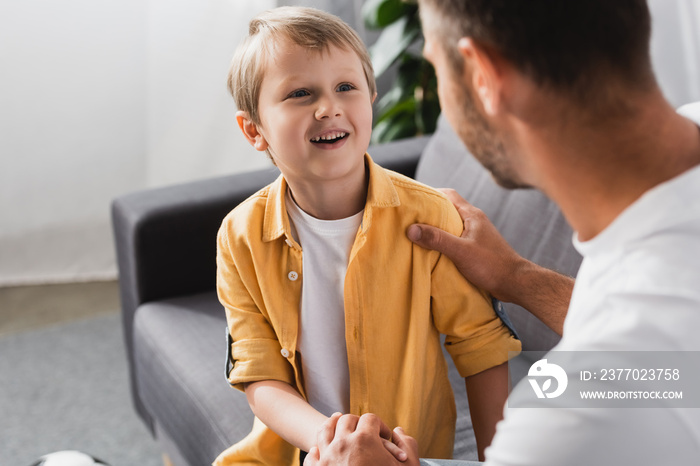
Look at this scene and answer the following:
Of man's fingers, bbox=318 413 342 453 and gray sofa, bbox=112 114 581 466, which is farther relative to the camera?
gray sofa, bbox=112 114 581 466

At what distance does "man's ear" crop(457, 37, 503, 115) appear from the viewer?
2.52 ft

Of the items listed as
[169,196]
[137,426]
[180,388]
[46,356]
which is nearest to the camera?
[180,388]

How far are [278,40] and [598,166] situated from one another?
0.49 metres

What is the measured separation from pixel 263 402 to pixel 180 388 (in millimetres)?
486

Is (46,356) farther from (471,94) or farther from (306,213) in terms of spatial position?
(471,94)

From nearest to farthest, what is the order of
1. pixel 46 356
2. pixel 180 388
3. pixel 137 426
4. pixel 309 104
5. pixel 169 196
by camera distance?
pixel 309 104 → pixel 180 388 → pixel 169 196 → pixel 137 426 → pixel 46 356

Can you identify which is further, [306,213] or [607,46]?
[306,213]

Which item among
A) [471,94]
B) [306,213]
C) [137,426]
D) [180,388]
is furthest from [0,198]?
[471,94]

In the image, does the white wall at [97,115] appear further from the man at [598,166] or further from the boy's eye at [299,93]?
the man at [598,166]

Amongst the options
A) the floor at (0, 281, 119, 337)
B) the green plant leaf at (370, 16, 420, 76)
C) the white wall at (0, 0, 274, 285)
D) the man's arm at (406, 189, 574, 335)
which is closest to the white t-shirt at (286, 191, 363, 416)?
the man's arm at (406, 189, 574, 335)

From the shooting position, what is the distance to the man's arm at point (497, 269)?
1.11m

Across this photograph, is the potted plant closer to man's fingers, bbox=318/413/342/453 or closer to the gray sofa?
the gray sofa

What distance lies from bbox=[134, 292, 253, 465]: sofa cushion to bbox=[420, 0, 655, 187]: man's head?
89 cm

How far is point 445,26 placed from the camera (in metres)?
0.81
